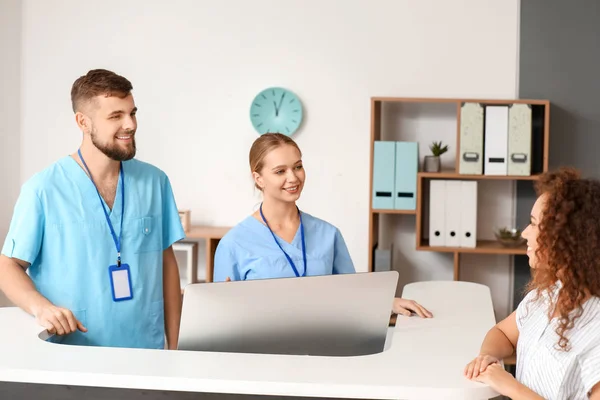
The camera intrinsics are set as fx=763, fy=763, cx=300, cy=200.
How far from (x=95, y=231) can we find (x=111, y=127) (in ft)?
1.01

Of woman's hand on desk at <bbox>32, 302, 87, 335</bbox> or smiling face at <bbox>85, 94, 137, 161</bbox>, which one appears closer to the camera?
woman's hand on desk at <bbox>32, 302, 87, 335</bbox>

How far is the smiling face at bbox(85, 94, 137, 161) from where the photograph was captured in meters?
2.21

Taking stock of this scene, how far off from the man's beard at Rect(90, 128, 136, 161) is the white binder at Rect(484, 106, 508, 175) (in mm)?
2403

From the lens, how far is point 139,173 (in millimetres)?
2361

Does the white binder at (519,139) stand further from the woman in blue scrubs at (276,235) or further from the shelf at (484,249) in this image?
the woman in blue scrubs at (276,235)

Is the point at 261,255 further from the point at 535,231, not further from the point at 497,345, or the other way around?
the point at 535,231

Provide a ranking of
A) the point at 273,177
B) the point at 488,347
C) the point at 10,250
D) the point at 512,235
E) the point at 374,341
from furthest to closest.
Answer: the point at 512,235, the point at 273,177, the point at 10,250, the point at 374,341, the point at 488,347

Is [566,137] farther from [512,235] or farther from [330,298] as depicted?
[330,298]

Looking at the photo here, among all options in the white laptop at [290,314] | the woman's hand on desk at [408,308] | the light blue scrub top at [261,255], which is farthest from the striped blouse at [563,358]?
the light blue scrub top at [261,255]

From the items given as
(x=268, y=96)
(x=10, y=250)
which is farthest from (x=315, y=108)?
(x=10, y=250)

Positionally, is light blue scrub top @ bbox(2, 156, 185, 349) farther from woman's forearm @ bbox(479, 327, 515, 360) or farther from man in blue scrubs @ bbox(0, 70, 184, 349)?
woman's forearm @ bbox(479, 327, 515, 360)

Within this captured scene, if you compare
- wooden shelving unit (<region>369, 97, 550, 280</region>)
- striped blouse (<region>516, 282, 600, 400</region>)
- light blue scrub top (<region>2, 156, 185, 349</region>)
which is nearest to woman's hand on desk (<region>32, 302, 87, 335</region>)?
light blue scrub top (<region>2, 156, 185, 349</region>)

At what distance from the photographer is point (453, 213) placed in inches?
165

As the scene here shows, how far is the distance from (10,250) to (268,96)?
2.47 metres
